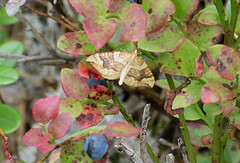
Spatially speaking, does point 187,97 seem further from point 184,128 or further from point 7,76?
point 7,76

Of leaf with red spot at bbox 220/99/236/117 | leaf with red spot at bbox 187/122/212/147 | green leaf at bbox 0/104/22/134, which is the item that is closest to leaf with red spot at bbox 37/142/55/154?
leaf with red spot at bbox 220/99/236/117

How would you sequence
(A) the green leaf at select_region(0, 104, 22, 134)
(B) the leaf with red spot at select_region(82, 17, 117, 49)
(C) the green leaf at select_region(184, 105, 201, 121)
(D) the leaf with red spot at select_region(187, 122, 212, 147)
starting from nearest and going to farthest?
(B) the leaf with red spot at select_region(82, 17, 117, 49) < (C) the green leaf at select_region(184, 105, 201, 121) < (D) the leaf with red spot at select_region(187, 122, 212, 147) < (A) the green leaf at select_region(0, 104, 22, 134)

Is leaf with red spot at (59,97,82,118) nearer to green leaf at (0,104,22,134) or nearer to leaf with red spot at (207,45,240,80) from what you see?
leaf with red spot at (207,45,240,80)

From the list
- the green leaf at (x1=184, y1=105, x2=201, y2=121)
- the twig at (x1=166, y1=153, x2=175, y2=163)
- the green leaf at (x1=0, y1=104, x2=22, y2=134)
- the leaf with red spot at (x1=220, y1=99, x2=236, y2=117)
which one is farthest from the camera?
the green leaf at (x1=0, y1=104, x2=22, y2=134)

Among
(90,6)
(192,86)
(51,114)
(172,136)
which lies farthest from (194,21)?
(172,136)

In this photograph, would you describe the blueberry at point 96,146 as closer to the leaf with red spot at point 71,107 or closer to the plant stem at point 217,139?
the leaf with red spot at point 71,107

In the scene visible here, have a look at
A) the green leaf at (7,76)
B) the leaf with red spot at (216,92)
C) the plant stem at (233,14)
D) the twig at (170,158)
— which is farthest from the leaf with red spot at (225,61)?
the green leaf at (7,76)

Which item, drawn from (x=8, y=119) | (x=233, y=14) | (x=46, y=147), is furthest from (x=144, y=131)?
(x=8, y=119)
